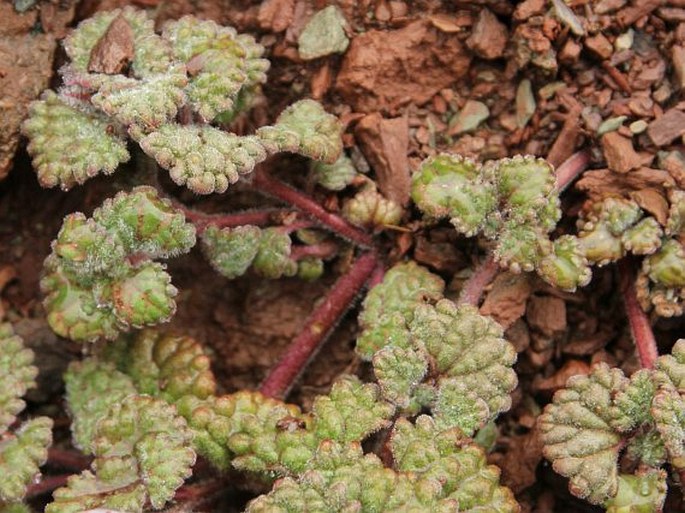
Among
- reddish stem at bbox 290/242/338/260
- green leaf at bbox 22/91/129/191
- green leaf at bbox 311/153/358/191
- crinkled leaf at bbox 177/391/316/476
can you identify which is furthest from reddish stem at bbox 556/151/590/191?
green leaf at bbox 22/91/129/191

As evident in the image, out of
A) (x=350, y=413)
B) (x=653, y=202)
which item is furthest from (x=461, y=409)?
(x=653, y=202)

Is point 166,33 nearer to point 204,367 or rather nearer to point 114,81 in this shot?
point 114,81

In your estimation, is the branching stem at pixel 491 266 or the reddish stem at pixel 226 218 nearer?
the branching stem at pixel 491 266

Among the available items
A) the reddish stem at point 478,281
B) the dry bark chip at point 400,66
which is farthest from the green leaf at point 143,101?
the reddish stem at point 478,281

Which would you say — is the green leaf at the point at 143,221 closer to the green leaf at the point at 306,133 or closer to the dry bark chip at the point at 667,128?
the green leaf at the point at 306,133

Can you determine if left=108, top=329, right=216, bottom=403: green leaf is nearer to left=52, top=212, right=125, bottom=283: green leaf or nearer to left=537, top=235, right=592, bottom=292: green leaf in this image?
left=52, top=212, right=125, bottom=283: green leaf
